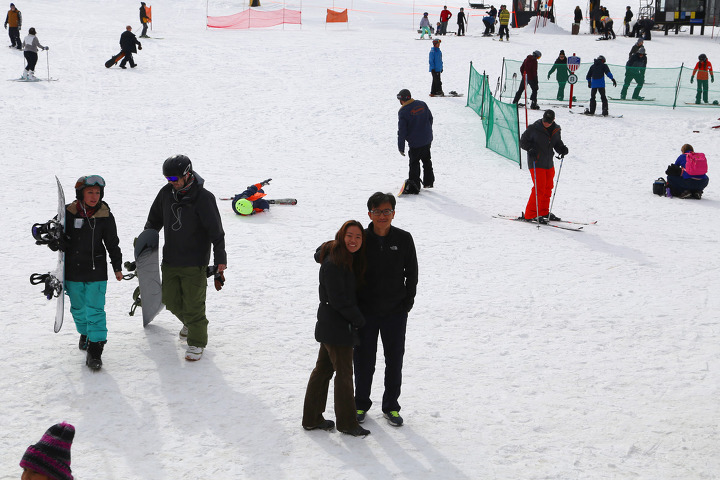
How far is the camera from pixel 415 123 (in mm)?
12383

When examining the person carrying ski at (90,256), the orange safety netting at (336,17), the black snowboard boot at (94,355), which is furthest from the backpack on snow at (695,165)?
the orange safety netting at (336,17)

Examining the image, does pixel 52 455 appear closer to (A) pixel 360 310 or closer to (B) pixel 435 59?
(A) pixel 360 310

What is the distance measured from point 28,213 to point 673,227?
9096 millimetres

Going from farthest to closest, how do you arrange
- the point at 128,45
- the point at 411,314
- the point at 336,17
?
the point at 336,17 → the point at 128,45 → the point at 411,314

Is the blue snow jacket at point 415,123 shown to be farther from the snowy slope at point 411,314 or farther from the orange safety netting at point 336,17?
the orange safety netting at point 336,17

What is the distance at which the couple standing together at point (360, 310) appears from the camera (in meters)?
5.05

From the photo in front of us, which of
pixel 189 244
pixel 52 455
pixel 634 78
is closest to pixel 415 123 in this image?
pixel 189 244

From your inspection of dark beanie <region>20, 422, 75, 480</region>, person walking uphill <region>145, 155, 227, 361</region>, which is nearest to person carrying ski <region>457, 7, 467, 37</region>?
person walking uphill <region>145, 155, 227, 361</region>

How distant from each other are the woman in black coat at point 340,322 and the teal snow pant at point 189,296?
1.48 metres

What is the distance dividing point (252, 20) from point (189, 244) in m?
32.1

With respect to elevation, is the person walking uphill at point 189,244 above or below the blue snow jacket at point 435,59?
below

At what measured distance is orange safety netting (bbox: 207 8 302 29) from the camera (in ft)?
115

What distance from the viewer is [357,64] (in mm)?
25422

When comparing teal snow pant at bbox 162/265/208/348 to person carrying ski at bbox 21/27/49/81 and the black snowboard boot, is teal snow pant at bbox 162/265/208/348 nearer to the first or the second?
the black snowboard boot
